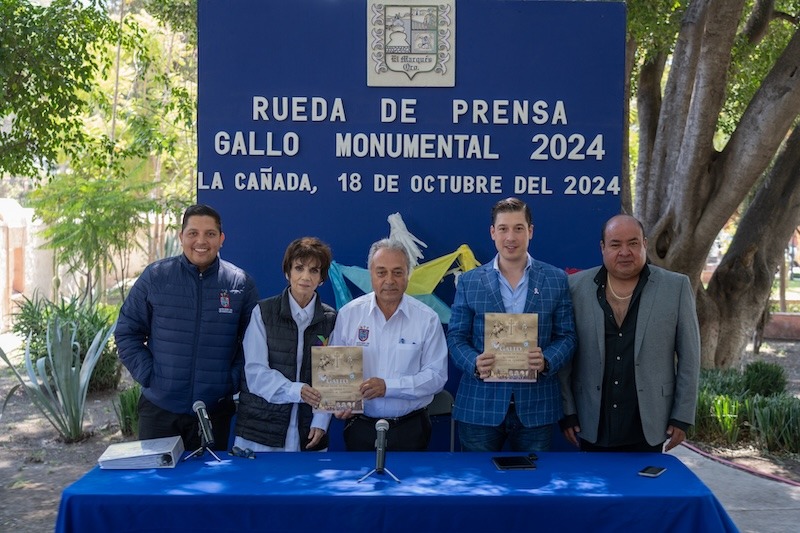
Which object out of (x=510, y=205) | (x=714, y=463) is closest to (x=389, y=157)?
(x=510, y=205)

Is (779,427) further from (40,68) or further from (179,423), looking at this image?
(40,68)

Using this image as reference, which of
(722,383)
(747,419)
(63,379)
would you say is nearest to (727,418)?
(747,419)

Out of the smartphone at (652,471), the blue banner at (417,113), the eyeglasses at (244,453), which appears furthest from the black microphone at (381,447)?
the blue banner at (417,113)

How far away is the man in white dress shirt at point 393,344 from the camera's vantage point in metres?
4.24

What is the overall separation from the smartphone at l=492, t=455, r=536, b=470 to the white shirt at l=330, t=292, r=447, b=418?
0.49 metres

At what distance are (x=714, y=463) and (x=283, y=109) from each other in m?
4.55

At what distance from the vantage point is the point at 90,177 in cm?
1703

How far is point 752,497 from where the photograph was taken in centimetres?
657

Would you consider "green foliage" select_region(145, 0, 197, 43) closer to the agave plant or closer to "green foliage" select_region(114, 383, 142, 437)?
the agave plant

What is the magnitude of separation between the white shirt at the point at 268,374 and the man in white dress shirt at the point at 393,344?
0.16 meters

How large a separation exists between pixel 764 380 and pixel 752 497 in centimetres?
313

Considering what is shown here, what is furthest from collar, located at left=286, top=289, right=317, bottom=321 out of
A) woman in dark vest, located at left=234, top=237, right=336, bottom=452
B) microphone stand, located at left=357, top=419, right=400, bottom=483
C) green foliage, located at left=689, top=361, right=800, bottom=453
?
green foliage, located at left=689, top=361, right=800, bottom=453

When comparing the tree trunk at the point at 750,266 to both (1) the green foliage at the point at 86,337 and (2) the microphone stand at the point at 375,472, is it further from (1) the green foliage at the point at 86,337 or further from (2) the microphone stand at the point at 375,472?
(2) the microphone stand at the point at 375,472

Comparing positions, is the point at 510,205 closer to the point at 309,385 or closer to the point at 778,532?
the point at 309,385
